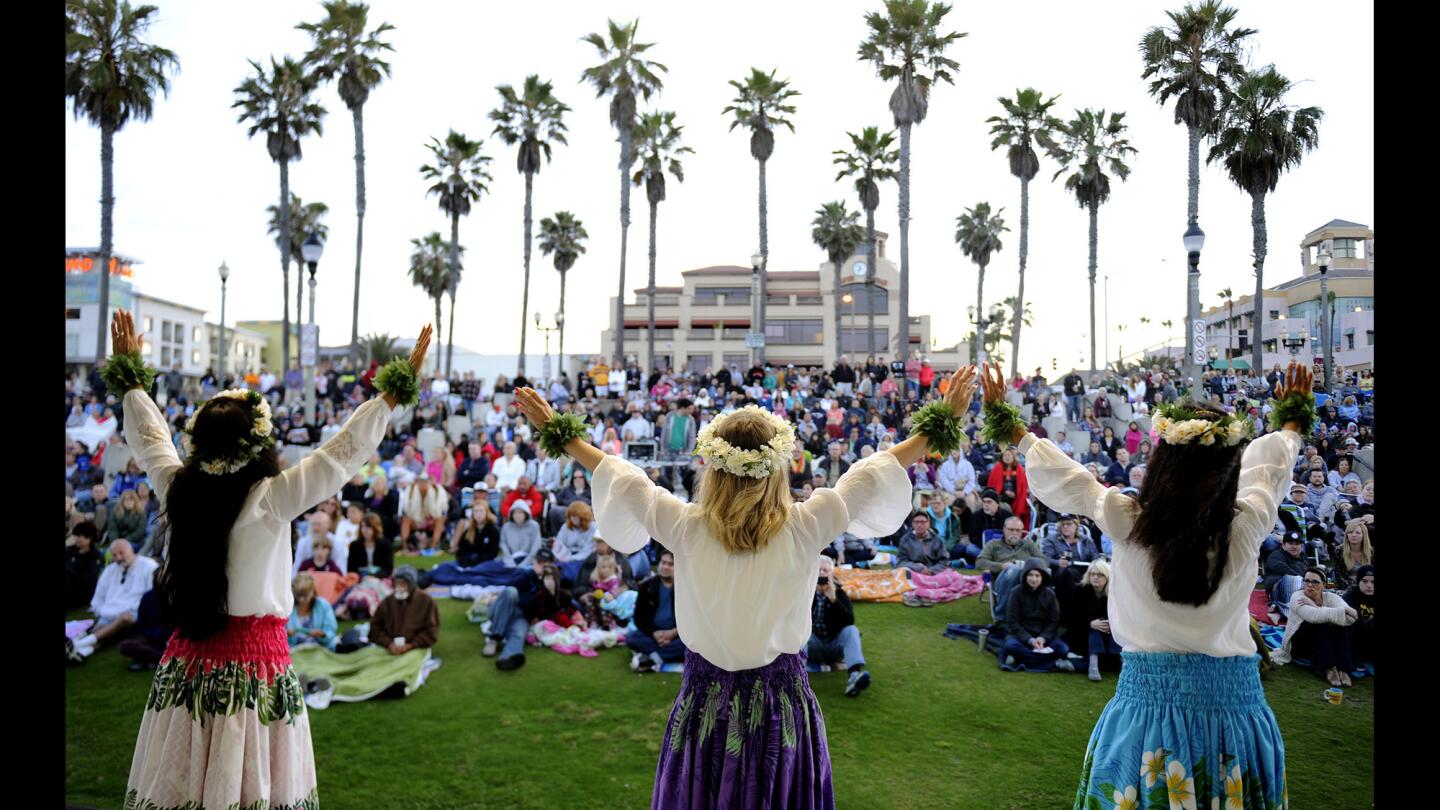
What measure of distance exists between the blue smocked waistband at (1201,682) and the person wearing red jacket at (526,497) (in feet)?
33.2

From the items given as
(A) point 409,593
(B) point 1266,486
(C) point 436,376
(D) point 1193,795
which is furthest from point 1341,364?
(C) point 436,376

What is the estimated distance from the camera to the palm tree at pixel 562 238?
134ft

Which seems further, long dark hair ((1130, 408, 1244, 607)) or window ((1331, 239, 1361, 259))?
window ((1331, 239, 1361, 259))

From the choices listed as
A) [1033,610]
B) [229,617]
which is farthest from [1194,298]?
[229,617]

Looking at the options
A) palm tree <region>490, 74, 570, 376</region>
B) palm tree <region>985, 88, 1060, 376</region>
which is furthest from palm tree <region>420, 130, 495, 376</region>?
palm tree <region>985, 88, 1060, 376</region>

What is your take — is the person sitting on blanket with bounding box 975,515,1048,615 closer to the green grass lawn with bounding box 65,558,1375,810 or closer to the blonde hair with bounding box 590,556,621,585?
the green grass lawn with bounding box 65,558,1375,810

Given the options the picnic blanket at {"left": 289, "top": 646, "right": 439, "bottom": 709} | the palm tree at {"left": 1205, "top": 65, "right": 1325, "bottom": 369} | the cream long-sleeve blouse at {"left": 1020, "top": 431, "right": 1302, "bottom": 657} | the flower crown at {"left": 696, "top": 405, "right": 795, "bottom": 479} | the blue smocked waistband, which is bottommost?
the picnic blanket at {"left": 289, "top": 646, "right": 439, "bottom": 709}

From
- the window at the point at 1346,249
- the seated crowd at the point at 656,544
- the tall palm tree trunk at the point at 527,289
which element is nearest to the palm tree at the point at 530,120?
the tall palm tree trunk at the point at 527,289

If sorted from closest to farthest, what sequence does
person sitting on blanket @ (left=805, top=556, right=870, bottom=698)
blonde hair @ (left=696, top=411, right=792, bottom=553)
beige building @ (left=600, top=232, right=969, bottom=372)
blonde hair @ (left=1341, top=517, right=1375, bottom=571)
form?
blonde hair @ (left=696, top=411, right=792, bottom=553), blonde hair @ (left=1341, top=517, right=1375, bottom=571), person sitting on blanket @ (left=805, top=556, right=870, bottom=698), beige building @ (left=600, top=232, right=969, bottom=372)

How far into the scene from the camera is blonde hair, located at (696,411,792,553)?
8.82 ft

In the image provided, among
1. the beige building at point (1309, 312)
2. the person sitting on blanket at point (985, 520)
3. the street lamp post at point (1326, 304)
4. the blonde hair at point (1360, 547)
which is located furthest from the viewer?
the person sitting on blanket at point (985, 520)

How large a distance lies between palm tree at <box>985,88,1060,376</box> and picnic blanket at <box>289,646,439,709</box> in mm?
25784

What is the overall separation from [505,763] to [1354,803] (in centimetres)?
517

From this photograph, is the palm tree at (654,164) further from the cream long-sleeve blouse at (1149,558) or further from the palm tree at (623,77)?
the cream long-sleeve blouse at (1149,558)
